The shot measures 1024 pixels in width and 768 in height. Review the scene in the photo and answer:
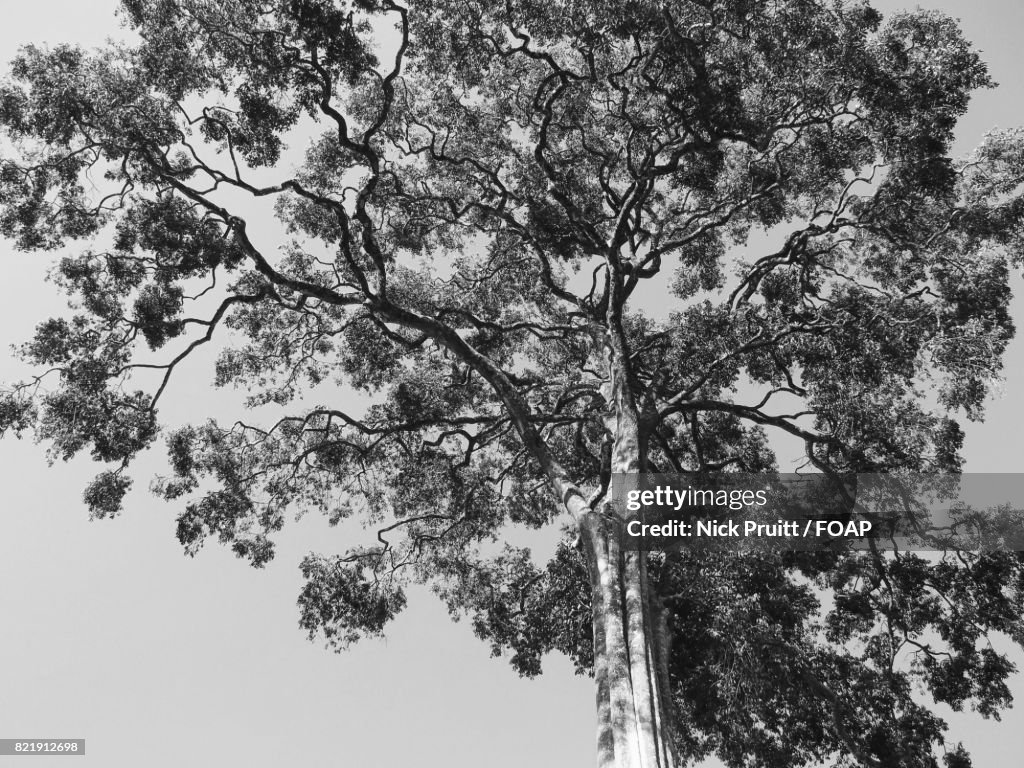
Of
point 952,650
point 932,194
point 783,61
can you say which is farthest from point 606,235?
point 952,650

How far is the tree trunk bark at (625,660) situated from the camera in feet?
24.1

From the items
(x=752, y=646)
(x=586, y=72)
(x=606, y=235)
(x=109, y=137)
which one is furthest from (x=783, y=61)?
(x=109, y=137)

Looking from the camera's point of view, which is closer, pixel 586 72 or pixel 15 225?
pixel 15 225

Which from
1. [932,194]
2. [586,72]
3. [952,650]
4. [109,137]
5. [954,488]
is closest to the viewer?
[109,137]

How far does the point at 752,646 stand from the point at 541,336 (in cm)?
730

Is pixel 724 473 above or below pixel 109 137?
below

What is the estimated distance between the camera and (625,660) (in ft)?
26.4

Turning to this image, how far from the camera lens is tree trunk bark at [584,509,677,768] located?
24.1 ft

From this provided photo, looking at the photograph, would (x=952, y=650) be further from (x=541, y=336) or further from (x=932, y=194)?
(x=541, y=336)

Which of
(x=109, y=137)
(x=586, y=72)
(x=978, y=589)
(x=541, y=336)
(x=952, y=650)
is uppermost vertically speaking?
(x=586, y=72)

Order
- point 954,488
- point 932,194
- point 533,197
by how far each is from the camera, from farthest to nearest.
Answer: point 533,197
point 954,488
point 932,194

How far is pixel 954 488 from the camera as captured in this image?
11883mm

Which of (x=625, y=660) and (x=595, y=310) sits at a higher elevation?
(x=595, y=310)

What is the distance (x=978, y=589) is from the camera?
39.9ft
